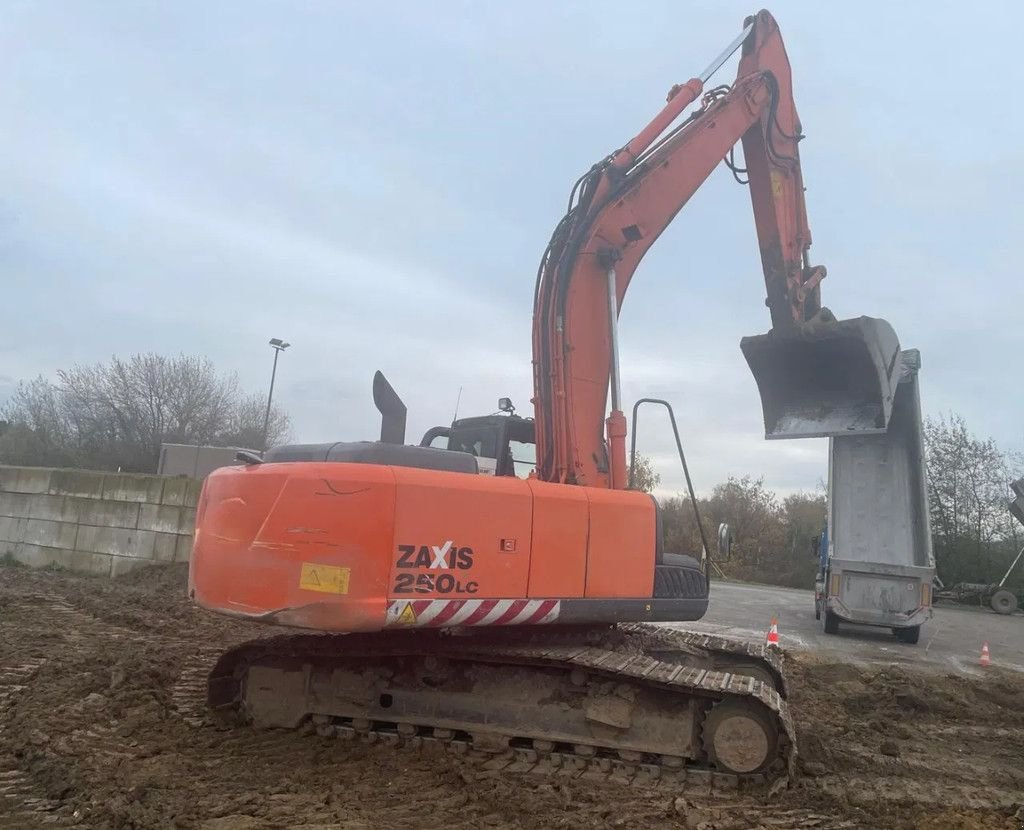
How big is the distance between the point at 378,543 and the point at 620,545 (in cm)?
162

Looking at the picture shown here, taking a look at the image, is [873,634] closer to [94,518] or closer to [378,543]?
[378,543]

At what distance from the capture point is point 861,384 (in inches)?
296

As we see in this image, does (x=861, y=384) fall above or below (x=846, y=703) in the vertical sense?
above

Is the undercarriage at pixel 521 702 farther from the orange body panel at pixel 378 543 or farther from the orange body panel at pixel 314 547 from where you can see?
the orange body panel at pixel 314 547

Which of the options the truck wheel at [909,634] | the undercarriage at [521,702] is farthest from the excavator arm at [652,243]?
the truck wheel at [909,634]

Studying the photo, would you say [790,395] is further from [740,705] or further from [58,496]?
[58,496]

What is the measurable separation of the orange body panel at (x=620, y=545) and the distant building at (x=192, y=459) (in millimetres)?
10796

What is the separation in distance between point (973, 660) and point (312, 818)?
32.4 feet

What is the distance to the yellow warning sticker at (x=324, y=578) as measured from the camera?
13.6 ft

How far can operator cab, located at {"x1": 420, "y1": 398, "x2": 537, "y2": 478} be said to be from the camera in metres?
5.94

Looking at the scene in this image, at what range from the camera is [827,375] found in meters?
7.73

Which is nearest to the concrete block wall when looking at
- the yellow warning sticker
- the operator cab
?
the operator cab

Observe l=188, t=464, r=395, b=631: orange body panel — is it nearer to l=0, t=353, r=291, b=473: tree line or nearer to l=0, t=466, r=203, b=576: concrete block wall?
l=0, t=466, r=203, b=576: concrete block wall

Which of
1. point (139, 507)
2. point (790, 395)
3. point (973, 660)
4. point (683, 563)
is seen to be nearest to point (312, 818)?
point (683, 563)
